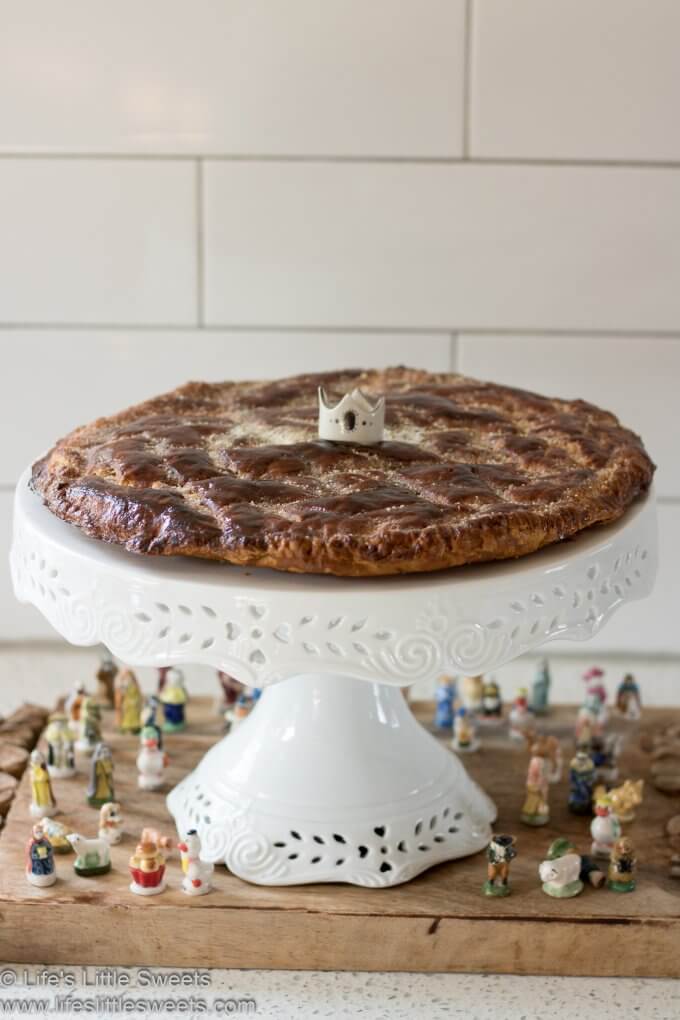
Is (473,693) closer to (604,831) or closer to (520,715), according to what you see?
(520,715)

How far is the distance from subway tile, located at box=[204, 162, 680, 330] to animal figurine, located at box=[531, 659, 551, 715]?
1.79 feet

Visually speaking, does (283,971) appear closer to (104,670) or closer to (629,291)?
(104,670)

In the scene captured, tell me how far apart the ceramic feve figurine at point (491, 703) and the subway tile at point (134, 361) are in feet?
1.78

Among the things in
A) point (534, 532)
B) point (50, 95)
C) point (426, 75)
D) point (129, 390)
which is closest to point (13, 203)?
point (50, 95)

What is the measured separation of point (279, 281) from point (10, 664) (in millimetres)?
655

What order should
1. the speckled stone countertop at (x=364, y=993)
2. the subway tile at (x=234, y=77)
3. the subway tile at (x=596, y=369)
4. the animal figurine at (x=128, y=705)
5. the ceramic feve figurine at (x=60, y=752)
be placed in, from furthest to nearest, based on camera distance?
the subway tile at (x=596, y=369) → the subway tile at (x=234, y=77) → the animal figurine at (x=128, y=705) → the ceramic feve figurine at (x=60, y=752) → the speckled stone countertop at (x=364, y=993)

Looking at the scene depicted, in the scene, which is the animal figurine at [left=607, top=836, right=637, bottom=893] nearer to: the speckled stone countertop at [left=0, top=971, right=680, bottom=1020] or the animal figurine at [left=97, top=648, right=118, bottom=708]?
the speckled stone countertop at [left=0, top=971, right=680, bottom=1020]

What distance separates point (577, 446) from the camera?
122 cm

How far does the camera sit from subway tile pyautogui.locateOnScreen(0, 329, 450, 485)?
1927mm

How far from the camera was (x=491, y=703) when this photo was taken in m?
1.57

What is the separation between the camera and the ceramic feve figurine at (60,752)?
4.58ft

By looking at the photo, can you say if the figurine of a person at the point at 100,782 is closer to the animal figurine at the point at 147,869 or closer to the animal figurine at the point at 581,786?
the animal figurine at the point at 147,869

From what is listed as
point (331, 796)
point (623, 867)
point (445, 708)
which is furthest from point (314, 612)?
point (445, 708)

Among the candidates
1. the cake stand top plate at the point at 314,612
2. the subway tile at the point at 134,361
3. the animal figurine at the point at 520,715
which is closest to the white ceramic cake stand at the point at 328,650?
the cake stand top plate at the point at 314,612
